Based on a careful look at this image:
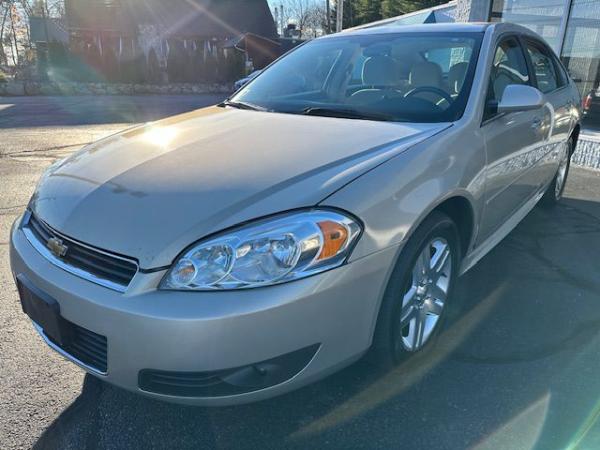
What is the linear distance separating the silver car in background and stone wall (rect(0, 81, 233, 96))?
63.0 feet

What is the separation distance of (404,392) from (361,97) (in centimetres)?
165

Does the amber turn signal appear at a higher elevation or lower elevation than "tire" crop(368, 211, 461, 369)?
higher

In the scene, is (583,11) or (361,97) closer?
(361,97)

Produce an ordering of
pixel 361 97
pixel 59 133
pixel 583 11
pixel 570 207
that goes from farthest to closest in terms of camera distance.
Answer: pixel 59 133
pixel 583 11
pixel 570 207
pixel 361 97

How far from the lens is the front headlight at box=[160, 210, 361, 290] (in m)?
1.68

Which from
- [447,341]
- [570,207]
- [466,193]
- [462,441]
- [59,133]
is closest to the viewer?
[462,441]

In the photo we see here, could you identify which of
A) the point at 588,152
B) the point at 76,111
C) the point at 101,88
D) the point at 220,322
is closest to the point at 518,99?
the point at 220,322

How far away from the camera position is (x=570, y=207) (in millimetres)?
4973

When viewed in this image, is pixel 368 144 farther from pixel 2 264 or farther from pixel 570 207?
pixel 570 207

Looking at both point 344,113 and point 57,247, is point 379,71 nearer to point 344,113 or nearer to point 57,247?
point 344,113

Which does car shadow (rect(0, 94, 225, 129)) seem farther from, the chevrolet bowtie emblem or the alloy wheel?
the alloy wheel

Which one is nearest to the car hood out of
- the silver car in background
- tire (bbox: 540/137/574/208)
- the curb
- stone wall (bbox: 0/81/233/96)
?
the silver car in background

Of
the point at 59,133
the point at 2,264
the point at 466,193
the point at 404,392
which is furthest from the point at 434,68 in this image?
the point at 59,133

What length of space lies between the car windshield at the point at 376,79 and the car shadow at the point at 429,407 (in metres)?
1.23
